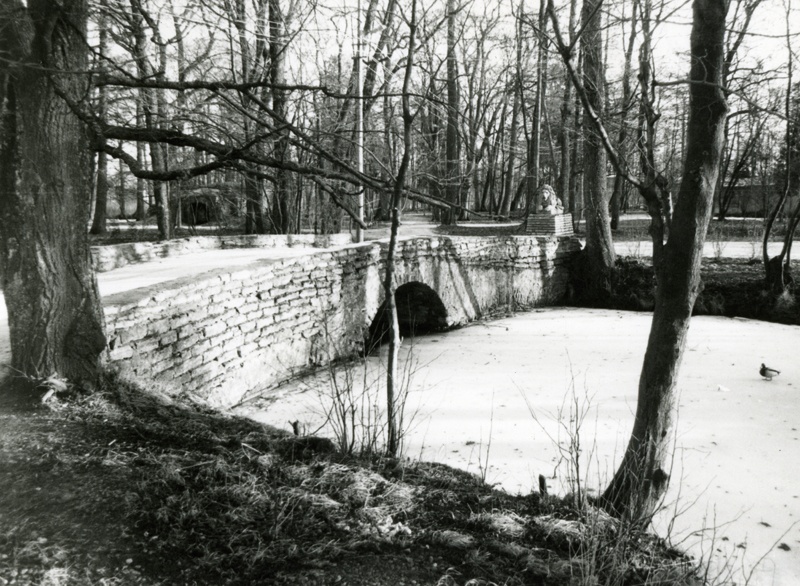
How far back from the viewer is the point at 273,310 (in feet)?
24.3

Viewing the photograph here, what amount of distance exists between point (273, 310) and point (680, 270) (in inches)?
186

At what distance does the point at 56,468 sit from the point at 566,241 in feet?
42.1

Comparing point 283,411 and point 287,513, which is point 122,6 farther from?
point 283,411

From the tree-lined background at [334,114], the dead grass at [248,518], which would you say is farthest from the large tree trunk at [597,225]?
the dead grass at [248,518]

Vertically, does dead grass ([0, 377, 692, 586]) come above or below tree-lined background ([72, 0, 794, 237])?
below

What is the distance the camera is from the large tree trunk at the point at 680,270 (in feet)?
12.8

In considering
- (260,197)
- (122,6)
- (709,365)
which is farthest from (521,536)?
(260,197)

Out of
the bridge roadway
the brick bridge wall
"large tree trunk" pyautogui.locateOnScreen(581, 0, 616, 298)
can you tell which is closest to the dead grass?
the brick bridge wall

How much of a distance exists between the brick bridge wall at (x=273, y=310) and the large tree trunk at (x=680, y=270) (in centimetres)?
219

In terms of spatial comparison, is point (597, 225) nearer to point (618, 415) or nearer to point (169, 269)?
point (618, 415)

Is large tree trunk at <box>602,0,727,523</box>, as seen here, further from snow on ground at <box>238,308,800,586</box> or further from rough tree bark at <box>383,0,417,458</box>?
rough tree bark at <box>383,0,417,458</box>

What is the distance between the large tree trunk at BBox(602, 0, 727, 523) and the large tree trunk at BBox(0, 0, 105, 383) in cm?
348

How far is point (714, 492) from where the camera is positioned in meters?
5.30

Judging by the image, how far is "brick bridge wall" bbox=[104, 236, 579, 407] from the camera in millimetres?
5254
